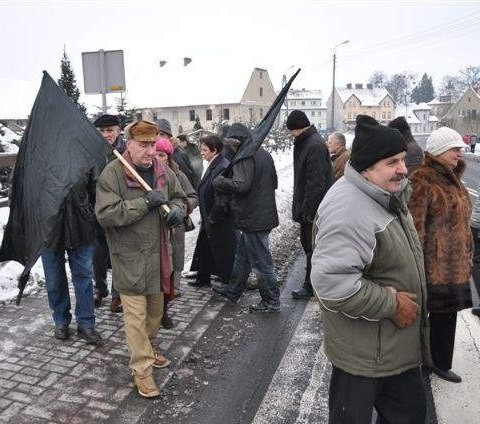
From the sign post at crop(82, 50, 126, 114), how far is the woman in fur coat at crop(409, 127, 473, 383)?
4.90 meters

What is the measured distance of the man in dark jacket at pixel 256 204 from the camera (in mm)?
5168

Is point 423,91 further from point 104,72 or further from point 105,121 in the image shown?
point 105,121

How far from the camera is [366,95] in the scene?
101562 millimetres

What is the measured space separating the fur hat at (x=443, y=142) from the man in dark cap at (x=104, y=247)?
295 centimetres

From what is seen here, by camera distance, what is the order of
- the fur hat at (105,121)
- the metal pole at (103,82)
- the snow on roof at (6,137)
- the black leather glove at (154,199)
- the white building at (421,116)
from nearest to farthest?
the black leather glove at (154,199) < the fur hat at (105,121) < the metal pole at (103,82) < the snow on roof at (6,137) < the white building at (421,116)

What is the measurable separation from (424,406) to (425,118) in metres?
114

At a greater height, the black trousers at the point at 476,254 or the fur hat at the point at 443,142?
the fur hat at the point at 443,142

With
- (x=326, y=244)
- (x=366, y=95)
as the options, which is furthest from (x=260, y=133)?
(x=366, y=95)

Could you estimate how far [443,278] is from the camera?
3.51 m

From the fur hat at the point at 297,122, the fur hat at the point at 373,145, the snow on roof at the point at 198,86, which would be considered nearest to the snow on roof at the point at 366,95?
the snow on roof at the point at 198,86

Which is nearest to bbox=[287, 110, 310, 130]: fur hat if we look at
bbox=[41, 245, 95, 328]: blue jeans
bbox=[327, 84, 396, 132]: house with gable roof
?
bbox=[41, 245, 95, 328]: blue jeans

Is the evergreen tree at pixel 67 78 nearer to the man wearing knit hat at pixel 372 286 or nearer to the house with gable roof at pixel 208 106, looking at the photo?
the man wearing knit hat at pixel 372 286

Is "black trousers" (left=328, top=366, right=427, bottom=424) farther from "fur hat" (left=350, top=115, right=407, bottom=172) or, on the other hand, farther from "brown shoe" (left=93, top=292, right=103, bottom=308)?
"brown shoe" (left=93, top=292, right=103, bottom=308)

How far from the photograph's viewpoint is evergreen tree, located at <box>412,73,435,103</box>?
127 meters
